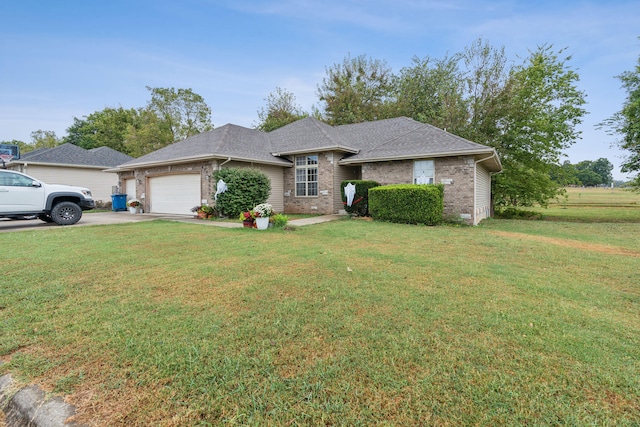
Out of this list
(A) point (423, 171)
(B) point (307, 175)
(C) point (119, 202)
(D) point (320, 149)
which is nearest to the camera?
(A) point (423, 171)

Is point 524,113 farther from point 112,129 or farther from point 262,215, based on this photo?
point 112,129

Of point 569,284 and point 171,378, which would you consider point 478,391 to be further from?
point 569,284

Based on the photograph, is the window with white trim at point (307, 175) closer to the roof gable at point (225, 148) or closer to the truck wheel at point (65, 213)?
the roof gable at point (225, 148)

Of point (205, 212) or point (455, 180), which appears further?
point (205, 212)

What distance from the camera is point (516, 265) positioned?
16.0ft

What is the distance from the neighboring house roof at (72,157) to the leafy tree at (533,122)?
24.7 metres

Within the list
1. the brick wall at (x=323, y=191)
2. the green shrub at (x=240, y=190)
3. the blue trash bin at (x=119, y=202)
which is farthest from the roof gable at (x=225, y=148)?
the blue trash bin at (x=119, y=202)

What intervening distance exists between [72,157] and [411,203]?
2231 cm

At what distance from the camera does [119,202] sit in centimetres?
1744

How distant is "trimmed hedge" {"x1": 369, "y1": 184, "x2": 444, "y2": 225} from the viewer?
9922 millimetres

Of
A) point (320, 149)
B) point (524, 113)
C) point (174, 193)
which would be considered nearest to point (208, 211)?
point (174, 193)

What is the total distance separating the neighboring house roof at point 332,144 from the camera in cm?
1182

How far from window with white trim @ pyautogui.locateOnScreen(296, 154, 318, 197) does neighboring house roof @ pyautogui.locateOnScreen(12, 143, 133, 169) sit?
1497 centimetres

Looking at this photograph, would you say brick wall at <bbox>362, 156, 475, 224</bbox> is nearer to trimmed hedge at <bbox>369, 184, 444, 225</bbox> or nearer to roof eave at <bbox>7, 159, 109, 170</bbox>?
trimmed hedge at <bbox>369, 184, 444, 225</bbox>
